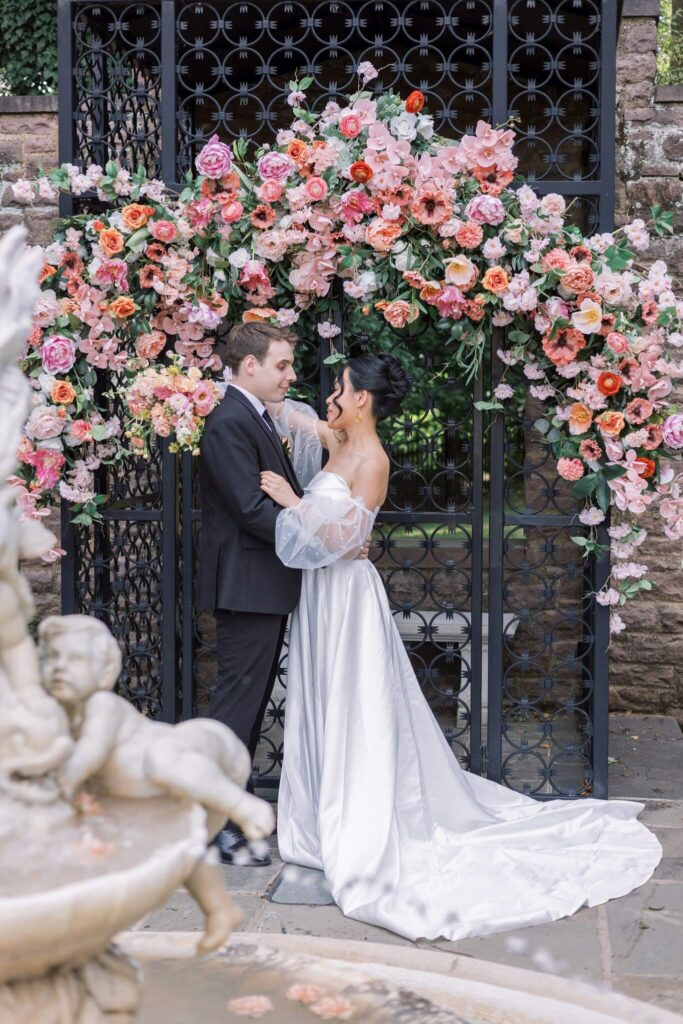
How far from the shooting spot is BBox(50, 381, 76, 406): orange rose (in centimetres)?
470

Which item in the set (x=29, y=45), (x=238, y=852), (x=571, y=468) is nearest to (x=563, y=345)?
(x=571, y=468)

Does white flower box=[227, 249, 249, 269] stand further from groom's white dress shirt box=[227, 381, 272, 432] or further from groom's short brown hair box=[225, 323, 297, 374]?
groom's white dress shirt box=[227, 381, 272, 432]

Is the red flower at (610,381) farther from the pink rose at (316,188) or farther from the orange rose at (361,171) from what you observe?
the pink rose at (316,188)

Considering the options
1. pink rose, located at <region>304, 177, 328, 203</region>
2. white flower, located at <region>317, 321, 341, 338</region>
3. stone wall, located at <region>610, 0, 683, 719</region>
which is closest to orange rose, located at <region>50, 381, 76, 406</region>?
white flower, located at <region>317, 321, 341, 338</region>

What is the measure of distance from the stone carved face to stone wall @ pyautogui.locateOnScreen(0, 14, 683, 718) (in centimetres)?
447

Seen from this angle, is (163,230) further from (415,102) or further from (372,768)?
(372,768)

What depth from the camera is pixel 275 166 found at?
4.48 metres

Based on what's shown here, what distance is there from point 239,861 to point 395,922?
80 cm

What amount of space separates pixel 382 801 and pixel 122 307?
2.09m

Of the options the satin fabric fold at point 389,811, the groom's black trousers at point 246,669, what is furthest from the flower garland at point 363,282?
the satin fabric fold at point 389,811

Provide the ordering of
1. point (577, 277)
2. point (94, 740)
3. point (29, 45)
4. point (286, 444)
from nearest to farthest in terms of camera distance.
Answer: point (94, 740), point (577, 277), point (286, 444), point (29, 45)

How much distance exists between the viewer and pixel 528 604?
676 centimetres

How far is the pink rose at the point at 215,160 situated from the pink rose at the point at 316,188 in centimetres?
31

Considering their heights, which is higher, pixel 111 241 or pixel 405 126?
pixel 405 126
